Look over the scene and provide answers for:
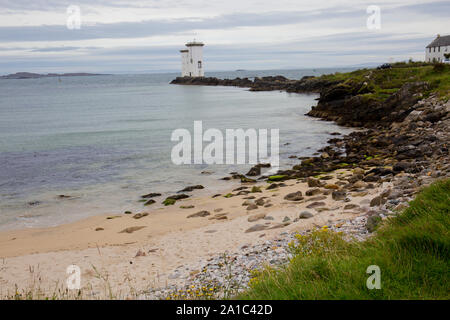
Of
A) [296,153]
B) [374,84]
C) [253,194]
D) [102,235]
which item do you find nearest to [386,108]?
[374,84]

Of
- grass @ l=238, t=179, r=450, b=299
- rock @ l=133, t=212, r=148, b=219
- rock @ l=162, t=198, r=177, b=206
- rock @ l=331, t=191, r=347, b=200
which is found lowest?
rock @ l=133, t=212, r=148, b=219

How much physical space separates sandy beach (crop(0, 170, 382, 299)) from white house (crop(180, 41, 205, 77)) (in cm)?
10852

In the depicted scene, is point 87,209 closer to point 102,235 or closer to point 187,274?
point 102,235

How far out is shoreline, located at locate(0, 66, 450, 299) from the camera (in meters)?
8.66

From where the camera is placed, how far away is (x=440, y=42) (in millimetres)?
64188

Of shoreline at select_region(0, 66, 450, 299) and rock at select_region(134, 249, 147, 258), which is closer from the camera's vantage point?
shoreline at select_region(0, 66, 450, 299)

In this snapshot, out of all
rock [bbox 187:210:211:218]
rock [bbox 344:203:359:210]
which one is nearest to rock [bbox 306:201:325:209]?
rock [bbox 344:203:359:210]

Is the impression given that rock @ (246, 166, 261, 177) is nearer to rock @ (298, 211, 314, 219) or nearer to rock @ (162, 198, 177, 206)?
rock @ (162, 198, 177, 206)

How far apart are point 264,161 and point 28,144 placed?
1958cm

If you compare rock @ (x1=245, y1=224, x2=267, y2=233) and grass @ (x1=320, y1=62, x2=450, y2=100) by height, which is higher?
grass @ (x1=320, y1=62, x2=450, y2=100)

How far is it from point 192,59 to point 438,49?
76000 millimetres

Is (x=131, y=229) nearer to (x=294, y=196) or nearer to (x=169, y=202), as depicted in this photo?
(x=169, y=202)

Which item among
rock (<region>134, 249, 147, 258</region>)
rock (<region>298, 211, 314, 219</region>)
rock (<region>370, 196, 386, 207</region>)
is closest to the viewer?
rock (<region>134, 249, 147, 258</region>)

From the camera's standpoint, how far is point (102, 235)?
12727 mm
